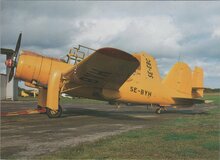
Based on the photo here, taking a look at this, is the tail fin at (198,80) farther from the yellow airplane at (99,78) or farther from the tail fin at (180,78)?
the yellow airplane at (99,78)

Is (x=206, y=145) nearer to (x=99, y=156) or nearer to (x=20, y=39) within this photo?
(x=99, y=156)

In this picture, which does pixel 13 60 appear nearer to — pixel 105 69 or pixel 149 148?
pixel 105 69

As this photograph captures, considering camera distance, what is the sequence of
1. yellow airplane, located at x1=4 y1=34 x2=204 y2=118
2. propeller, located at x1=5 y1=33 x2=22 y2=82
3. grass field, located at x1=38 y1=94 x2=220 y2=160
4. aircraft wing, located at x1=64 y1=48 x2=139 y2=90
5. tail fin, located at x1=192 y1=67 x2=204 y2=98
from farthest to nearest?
tail fin, located at x1=192 y1=67 x2=204 y2=98
propeller, located at x1=5 y1=33 x2=22 y2=82
yellow airplane, located at x1=4 y1=34 x2=204 y2=118
aircraft wing, located at x1=64 y1=48 x2=139 y2=90
grass field, located at x1=38 y1=94 x2=220 y2=160

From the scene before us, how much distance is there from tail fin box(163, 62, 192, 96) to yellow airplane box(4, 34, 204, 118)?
133 millimetres

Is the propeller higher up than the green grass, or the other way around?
the propeller

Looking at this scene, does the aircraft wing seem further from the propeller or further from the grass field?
the grass field

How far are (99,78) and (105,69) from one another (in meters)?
0.93

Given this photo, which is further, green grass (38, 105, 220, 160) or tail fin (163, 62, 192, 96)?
tail fin (163, 62, 192, 96)

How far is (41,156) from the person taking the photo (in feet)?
17.7

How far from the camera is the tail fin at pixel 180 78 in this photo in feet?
57.8

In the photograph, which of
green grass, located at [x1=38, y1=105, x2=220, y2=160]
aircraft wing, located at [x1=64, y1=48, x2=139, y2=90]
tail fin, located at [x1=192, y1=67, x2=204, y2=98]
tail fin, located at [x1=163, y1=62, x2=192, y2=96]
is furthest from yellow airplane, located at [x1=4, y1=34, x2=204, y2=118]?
green grass, located at [x1=38, y1=105, x2=220, y2=160]

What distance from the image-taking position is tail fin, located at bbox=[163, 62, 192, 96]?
17631 mm

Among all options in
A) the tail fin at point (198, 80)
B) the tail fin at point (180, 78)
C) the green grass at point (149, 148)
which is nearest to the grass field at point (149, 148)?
the green grass at point (149, 148)

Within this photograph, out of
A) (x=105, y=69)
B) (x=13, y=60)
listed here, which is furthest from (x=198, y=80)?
(x=13, y=60)
